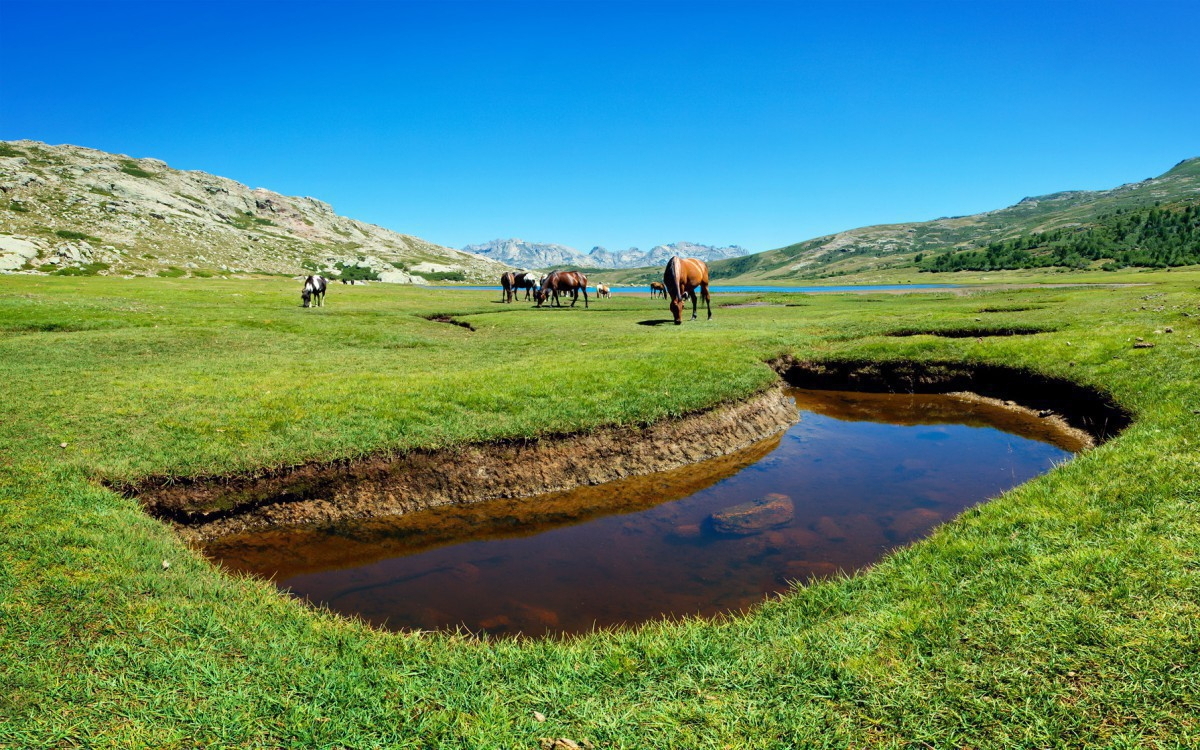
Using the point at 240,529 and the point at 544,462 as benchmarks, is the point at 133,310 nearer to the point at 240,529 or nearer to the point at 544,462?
the point at 240,529

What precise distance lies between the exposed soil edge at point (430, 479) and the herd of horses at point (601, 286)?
18.5m

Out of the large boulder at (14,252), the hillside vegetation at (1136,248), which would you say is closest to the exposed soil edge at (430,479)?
the large boulder at (14,252)

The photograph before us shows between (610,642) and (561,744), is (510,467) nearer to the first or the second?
(610,642)

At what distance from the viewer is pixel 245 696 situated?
4.70m

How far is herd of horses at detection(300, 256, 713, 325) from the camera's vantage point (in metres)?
33.7

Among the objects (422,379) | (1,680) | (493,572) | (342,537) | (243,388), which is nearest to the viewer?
(1,680)

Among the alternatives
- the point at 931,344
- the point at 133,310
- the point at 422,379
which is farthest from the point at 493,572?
the point at 133,310

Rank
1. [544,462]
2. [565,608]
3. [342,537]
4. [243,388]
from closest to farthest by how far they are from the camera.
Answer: [565,608] < [342,537] < [544,462] < [243,388]

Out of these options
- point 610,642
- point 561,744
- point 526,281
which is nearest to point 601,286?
point 526,281

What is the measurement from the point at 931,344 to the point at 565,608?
2237 cm

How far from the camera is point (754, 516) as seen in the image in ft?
36.9

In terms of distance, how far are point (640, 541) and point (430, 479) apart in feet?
17.0

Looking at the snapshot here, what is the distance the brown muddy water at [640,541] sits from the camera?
845cm

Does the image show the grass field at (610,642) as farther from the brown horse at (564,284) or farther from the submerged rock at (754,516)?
the brown horse at (564,284)
